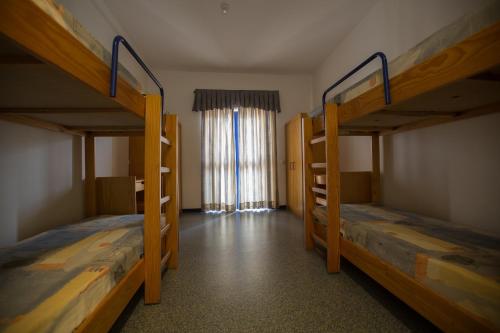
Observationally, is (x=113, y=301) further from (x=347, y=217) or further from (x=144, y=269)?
(x=347, y=217)

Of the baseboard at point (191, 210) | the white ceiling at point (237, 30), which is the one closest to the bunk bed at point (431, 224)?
the white ceiling at point (237, 30)

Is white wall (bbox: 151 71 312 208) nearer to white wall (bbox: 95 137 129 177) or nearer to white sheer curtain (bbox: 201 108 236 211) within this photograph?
white sheer curtain (bbox: 201 108 236 211)

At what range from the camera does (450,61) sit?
0.75 metres

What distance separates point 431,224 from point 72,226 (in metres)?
2.38

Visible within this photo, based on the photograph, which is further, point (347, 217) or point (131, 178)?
point (131, 178)

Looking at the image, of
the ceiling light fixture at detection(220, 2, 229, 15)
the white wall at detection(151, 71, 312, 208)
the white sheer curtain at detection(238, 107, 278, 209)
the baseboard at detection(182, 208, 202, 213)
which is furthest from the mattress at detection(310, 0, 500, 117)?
the baseboard at detection(182, 208, 202, 213)

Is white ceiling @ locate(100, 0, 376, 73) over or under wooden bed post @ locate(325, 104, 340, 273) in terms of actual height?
over

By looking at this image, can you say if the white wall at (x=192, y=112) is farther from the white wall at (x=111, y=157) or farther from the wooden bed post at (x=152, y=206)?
the wooden bed post at (x=152, y=206)

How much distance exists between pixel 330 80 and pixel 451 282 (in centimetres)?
337

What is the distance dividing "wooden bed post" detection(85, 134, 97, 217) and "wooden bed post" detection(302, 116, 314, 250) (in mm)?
1920

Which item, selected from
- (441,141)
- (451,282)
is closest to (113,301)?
(451,282)

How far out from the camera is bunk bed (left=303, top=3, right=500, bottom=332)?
26.5 inches

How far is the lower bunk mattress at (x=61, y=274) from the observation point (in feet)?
1.81

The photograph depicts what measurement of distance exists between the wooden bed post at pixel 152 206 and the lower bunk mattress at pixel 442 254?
1.19m
